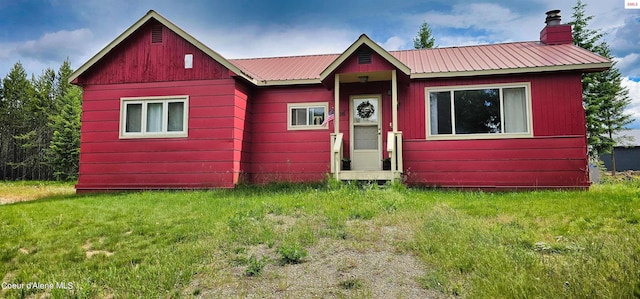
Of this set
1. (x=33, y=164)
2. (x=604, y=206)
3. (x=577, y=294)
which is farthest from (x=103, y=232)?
(x=33, y=164)

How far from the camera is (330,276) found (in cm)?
330

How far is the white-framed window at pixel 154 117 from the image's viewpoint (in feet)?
31.3

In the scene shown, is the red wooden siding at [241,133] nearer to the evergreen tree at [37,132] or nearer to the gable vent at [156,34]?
the gable vent at [156,34]

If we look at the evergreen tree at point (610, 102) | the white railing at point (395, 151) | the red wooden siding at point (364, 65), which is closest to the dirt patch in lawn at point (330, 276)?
the white railing at point (395, 151)

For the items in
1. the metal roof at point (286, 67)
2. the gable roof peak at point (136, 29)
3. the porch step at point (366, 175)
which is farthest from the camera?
the metal roof at point (286, 67)

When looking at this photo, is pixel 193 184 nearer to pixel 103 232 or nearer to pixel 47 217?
pixel 47 217

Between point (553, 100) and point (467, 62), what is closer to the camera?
point (553, 100)

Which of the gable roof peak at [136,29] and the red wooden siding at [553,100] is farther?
the gable roof peak at [136,29]

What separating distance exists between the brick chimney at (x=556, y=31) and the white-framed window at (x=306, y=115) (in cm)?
672

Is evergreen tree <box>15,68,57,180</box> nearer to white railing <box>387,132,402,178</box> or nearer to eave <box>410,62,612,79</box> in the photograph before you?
white railing <box>387,132,402,178</box>

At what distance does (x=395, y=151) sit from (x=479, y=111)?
7.93 feet

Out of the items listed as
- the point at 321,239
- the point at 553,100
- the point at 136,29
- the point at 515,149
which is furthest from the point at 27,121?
the point at 553,100

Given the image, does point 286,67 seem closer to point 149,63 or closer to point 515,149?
point 149,63

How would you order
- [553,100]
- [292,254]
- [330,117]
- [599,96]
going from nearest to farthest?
1. [292,254]
2. [553,100]
3. [330,117]
4. [599,96]
